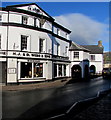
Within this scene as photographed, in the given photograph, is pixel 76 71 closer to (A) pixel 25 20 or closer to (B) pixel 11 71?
(A) pixel 25 20

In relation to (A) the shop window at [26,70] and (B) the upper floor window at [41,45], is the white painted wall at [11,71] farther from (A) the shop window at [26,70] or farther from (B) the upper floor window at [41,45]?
(B) the upper floor window at [41,45]

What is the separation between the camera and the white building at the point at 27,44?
1825 cm

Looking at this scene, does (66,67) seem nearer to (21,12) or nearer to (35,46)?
(35,46)

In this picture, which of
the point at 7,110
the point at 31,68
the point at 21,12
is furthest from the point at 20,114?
the point at 21,12

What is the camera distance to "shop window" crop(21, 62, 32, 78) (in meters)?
19.2

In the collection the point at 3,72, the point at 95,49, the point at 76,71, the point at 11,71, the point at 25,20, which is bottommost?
the point at 76,71

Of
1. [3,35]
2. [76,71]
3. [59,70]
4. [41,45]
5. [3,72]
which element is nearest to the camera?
[3,72]

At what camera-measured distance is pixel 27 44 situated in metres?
19.8

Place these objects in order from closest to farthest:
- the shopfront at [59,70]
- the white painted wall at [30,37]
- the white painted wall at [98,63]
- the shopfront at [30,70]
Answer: the white painted wall at [30,37] → the shopfront at [30,70] → the shopfront at [59,70] → the white painted wall at [98,63]

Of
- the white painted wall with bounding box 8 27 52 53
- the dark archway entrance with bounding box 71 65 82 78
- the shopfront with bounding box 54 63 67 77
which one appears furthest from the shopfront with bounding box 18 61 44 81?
the dark archway entrance with bounding box 71 65 82 78

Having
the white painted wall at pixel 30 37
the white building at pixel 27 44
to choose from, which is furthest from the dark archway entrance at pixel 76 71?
the white painted wall at pixel 30 37

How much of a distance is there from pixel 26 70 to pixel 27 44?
3.45 m

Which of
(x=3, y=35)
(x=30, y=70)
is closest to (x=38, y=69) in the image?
(x=30, y=70)

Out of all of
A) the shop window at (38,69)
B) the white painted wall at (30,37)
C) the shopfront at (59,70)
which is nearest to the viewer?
the white painted wall at (30,37)
